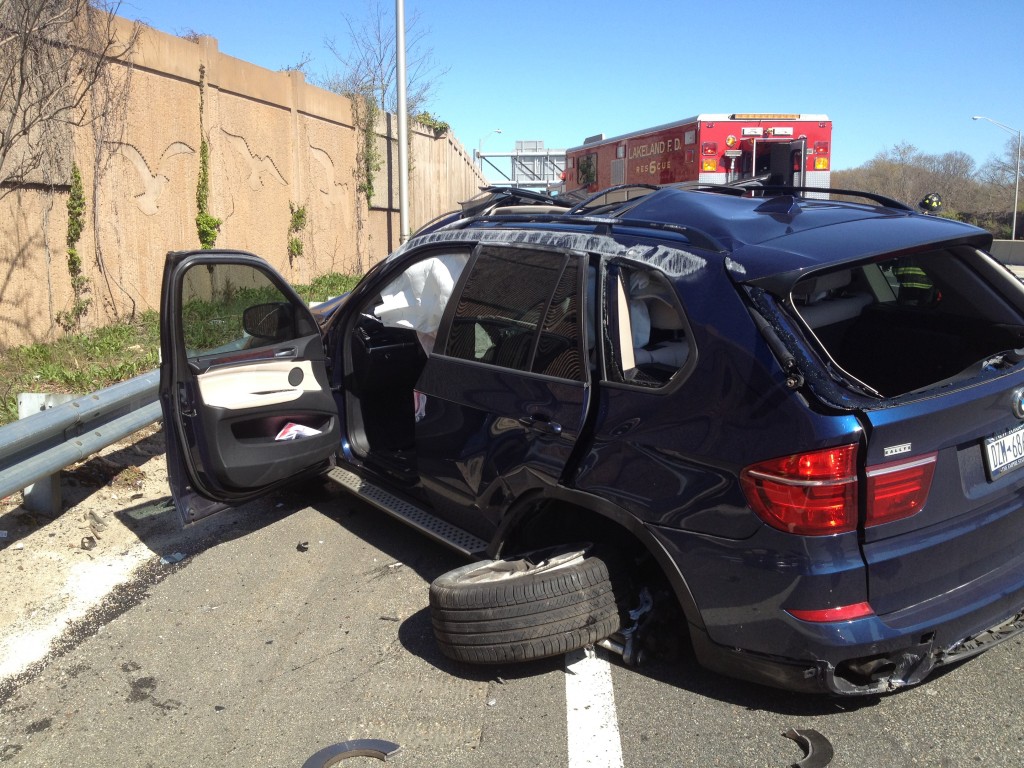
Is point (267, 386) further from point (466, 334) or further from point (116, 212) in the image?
point (116, 212)

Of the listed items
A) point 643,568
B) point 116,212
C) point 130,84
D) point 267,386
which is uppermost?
point 130,84

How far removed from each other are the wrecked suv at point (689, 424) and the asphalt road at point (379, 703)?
0.20 m

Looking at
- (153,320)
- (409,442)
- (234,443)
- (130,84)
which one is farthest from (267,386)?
(130,84)

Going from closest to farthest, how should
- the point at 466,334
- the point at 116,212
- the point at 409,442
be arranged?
1. the point at 466,334
2. the point at 409,442
3. the point at 116,212

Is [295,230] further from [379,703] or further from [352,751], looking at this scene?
[352,751]

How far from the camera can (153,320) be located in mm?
10539

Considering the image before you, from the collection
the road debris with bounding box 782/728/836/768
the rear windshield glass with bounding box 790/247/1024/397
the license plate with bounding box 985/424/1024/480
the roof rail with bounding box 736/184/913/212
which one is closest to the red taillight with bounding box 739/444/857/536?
the license plate with bounding box 985/424/1024/480

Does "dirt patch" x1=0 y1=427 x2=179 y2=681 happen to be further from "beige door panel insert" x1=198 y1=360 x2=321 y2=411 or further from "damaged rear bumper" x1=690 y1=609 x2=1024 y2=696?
"damaged rear bumper" x1=690 y1=609 x2=1024 y2=696

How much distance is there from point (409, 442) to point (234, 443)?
117 centimetres

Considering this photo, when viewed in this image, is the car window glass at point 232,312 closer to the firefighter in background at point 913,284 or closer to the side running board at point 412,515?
the side running board at point 412,515

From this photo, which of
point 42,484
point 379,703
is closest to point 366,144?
point 42,484

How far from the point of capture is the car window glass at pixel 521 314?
3.48 metres

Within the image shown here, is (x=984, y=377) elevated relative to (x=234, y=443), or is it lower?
elevated

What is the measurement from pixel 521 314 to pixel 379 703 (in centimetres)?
164
